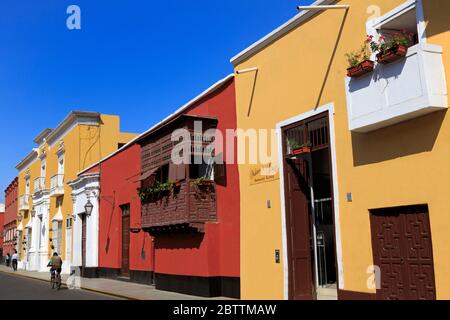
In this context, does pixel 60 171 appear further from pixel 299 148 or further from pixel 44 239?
pixel 299 148

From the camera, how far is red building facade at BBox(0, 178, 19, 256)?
174 feet

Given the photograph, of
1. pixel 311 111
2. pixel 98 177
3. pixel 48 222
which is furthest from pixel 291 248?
pixel 48 222

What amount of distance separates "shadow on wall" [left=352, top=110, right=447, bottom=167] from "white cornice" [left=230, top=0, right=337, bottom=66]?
330cm

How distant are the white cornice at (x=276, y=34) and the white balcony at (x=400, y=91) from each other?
8.60 ft

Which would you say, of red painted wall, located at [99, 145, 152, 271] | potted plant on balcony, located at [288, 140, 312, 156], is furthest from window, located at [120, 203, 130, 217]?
potted plant on balcony, located at [288, 140, 312, 156]

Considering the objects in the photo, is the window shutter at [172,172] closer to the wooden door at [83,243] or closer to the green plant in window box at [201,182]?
the green plant in window box at [201,182]

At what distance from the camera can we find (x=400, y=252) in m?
8.75

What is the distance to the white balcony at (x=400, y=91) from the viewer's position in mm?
7996

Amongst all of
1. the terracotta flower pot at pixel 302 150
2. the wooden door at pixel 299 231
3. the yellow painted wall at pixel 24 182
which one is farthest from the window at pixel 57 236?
the terracotta flower pot at pixel 302 150

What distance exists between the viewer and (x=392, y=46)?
842 cm

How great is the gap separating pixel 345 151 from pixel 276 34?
412 cm

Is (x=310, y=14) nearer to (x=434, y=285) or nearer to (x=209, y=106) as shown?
(x=209, y=106)

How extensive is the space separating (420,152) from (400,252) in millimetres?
1865

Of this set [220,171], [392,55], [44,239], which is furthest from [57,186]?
[392,55]
